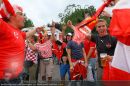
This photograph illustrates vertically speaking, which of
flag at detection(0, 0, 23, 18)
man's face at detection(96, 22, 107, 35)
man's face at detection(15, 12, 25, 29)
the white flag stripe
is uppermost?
flag at detection(0, 0, 23, 18)

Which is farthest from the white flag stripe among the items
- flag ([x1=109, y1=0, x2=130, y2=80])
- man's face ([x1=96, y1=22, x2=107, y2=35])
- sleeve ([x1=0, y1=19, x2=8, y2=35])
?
man's face ([x1=96, y1=22, x2=107, y2=35])

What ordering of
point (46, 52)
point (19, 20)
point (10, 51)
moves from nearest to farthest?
point (10, 51), point (19, 20), point (46, 52)

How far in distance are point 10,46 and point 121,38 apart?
6.69 feet

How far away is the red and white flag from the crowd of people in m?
1.11

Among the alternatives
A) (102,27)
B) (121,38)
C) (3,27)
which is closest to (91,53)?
(102,27)

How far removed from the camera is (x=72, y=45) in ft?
37.9

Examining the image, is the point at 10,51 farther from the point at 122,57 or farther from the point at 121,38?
the point at 121,38

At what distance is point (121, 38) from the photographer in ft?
17.0

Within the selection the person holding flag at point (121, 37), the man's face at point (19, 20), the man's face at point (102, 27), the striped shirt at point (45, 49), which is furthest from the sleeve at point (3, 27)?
the striped shirt at point (45, 49)

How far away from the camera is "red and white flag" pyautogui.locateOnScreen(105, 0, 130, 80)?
16.8 ft

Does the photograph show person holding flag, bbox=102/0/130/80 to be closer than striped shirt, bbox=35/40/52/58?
Yes

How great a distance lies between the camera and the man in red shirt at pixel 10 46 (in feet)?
21.1

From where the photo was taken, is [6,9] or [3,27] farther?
[6,9]

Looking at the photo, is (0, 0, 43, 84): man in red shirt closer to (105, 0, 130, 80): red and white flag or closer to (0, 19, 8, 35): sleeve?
(0, 19, 8, 35): sleeve
